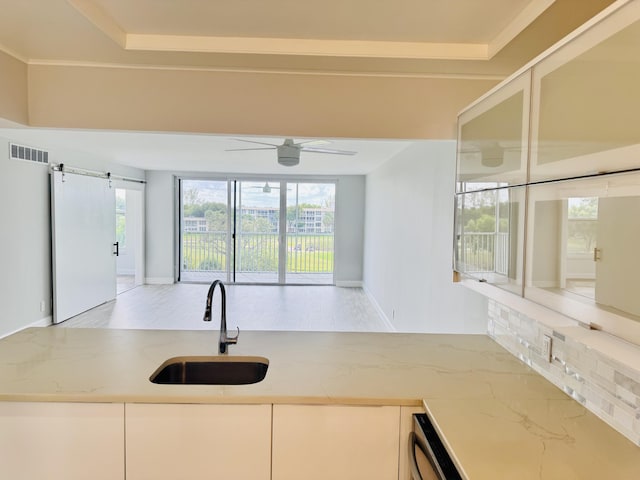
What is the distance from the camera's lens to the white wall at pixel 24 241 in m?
4.37

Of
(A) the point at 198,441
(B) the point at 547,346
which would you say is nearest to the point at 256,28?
(A) the point at 198,441

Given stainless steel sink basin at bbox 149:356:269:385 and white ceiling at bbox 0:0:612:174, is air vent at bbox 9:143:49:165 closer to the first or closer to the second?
white ceiling at bbox 0:0:612:174

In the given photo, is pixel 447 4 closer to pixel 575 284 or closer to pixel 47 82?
pixel 575 284

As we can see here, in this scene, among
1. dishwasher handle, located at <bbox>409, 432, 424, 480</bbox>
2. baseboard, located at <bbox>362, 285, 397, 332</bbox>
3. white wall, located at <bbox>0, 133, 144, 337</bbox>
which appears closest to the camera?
dishwasher handle, located at <bbox>409, 432, 424, 480</bbox>

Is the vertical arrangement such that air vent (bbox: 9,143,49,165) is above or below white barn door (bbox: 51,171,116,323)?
above

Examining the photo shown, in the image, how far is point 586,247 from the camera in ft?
3.52

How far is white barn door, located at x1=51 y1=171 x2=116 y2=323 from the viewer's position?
5203 millimetres

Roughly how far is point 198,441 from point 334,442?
0.50 m

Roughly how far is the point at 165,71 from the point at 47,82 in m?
0.66

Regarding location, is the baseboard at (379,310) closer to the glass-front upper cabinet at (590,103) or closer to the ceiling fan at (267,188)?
the ceiling fan at (267,188)

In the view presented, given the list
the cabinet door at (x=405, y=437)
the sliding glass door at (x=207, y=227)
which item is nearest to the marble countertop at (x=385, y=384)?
the cabinet door at (x=405, y=437)

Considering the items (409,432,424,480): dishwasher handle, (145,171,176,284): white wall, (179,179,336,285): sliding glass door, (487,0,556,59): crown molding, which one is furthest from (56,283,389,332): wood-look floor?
(487,0,556,59): crown molding

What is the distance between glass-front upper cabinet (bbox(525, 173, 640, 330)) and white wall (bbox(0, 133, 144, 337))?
17.2 ft

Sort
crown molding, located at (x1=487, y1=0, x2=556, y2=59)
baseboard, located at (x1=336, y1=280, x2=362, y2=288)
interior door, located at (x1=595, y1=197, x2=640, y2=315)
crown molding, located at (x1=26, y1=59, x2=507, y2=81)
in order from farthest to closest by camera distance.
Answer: baseboard, located at (x1=336, y1=280, x2=362, y2=288) < crown molding, located at (x1=26, y1=59, x2=507, y2=81) < crown molding, located at (x1=487, y1=0, x2=556, y2=59) < interior door, located at (x1=595, y1=197, x2=640, y2=315)
